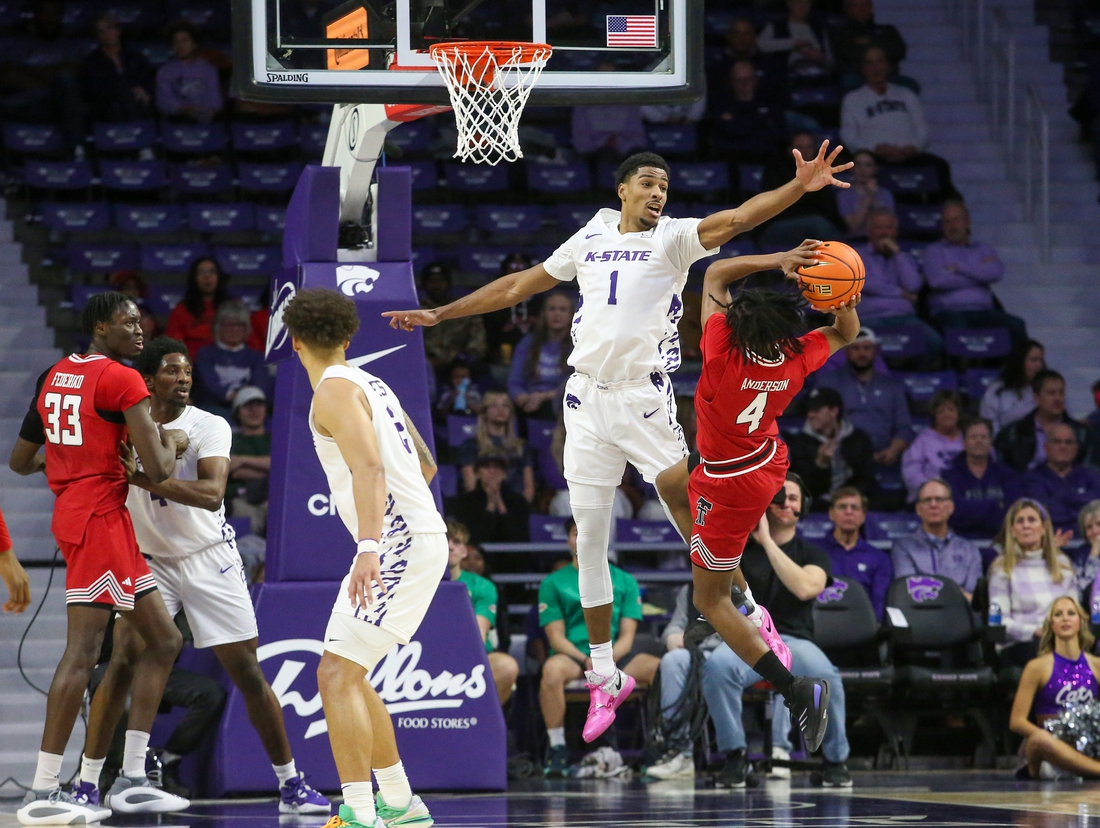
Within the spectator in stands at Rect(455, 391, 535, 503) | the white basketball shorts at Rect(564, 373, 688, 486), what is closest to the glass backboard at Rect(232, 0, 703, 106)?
the white basketball shorts at Rect(564, 373, 688, 486)

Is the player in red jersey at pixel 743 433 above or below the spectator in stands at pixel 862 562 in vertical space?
above

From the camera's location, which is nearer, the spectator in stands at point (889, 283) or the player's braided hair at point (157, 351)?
the player's braided hair at point (157, 351)

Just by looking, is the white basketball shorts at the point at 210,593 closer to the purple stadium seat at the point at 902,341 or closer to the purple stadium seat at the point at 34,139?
the purple stadium seat at the point at 902,341

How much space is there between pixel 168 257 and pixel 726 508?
8141mm

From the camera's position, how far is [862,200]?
1491 cm

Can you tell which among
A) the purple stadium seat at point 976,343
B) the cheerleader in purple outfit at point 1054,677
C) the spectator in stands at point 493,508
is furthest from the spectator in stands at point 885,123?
the cheerleader in purple outfit at point 1054,677

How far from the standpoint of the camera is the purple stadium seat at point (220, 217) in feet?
47.4

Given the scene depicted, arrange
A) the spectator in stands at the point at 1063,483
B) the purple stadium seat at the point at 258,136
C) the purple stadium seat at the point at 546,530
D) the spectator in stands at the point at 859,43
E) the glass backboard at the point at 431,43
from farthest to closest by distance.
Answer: the spectator in stands at the point at 859,43
the purple stadium seat at the point at 258,136
the spectator in stands at the point at 1063,483
the purple stadium seat at the point at 546,530
the glass backboard at the point at 431,43

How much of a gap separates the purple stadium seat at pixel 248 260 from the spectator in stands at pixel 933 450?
567 centimetres

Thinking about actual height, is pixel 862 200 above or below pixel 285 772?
above

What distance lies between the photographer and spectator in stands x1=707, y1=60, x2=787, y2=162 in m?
15.6

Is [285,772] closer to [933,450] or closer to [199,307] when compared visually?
[199,307]

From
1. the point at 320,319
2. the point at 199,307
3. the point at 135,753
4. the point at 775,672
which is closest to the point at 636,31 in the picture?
the point at 320,319

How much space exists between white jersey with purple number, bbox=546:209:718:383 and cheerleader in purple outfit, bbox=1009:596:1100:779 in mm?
4379
